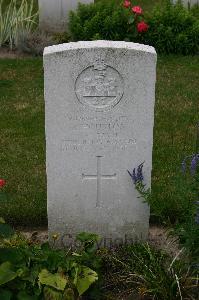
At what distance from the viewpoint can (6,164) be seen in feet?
18.9

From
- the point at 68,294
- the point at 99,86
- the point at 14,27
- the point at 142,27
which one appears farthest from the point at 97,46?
the point at 14,27

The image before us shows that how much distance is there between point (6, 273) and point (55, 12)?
276 inches

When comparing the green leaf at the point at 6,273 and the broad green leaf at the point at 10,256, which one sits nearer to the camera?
the green leaf at the point at 6,273

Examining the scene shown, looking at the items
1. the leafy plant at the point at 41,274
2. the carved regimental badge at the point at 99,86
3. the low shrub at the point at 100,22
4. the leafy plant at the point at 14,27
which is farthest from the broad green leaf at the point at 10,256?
the leafy plant at the point at 14,27

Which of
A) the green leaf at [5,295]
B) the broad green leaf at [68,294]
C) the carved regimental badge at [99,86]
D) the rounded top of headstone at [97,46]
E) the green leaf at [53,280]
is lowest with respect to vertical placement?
the broad green leaf at [68,294]

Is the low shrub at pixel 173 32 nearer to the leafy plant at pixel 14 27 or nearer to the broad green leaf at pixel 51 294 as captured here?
the leafy plant at pixel 14 27

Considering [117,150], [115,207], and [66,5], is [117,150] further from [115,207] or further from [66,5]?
[66,5]

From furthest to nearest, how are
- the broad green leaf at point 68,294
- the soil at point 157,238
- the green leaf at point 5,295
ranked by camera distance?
the soil at point 157,238 < the broad green leaf at point 68,294 < the green leaf at point 5,295

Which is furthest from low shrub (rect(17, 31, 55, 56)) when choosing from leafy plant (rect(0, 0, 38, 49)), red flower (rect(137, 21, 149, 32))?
red flower (rect(137, 21, 149, 32))

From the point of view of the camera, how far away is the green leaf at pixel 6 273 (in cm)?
360

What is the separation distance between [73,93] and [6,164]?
1937 mm

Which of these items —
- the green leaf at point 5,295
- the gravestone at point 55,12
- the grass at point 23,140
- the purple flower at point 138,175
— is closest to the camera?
the green leaf at point 5,295

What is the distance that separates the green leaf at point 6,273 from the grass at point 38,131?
119 cm

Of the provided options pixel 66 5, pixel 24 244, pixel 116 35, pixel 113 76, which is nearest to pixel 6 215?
pixel 24 244
